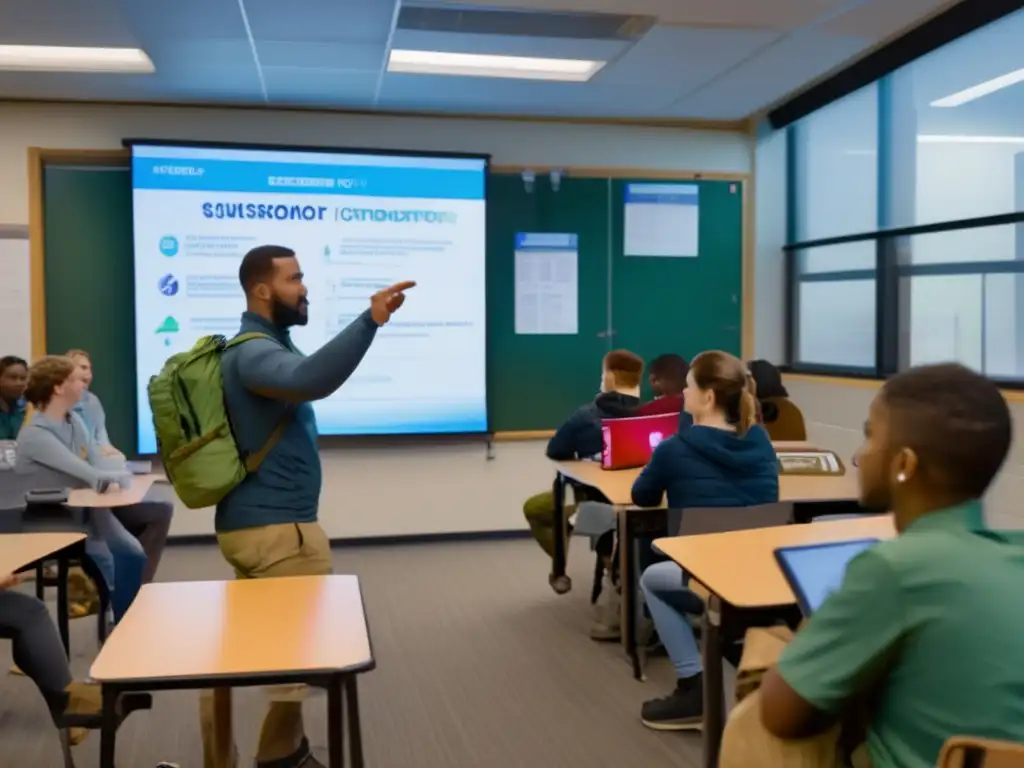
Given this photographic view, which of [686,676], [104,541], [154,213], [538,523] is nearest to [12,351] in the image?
[154,213]

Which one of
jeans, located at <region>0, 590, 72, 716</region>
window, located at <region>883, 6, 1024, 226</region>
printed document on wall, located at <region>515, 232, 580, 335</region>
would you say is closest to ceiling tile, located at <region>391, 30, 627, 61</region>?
printed document on wall, located at <region>515, 232, 580, 335</region>

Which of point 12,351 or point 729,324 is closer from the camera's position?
point 12,351

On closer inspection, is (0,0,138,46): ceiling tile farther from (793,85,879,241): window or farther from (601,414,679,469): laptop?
(793,85,879,241): window

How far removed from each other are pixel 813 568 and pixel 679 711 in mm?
1713

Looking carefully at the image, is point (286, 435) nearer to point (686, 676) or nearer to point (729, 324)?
point (686, 676)

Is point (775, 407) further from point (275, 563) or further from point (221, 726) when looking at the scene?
point (221, 726)

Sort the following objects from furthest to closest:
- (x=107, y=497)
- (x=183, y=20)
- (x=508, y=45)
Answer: (x=508, y=45) → (x=183, y=20) → (x=107, y=497)

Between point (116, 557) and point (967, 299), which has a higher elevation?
point (967, 299)

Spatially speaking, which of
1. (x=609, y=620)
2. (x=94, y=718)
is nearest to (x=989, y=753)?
(x=94, y=718)

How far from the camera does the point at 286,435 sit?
2480 mm

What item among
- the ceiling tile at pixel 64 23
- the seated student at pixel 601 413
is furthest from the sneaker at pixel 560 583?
the ceiling tile at pixel 64 23

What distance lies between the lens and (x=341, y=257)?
5879 mm

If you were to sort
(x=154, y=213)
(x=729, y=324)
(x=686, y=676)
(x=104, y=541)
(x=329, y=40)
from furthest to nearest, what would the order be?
(x=729, y=324), (x=154, y=213), (x=329, y=40), (x=104, y=541), (x=686, y=676)

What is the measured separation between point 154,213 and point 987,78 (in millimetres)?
4557
